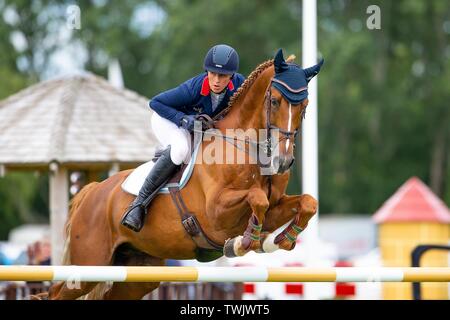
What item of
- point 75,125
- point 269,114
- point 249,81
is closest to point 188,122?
point 249,81

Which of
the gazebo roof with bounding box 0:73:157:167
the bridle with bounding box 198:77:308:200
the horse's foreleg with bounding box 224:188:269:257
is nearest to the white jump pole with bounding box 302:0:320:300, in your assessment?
the gazebo roof with bounding box 0:73:157:167

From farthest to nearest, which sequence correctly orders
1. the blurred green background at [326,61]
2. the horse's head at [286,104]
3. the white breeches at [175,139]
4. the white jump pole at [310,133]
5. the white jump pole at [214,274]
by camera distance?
1. the blurred green background at [326,61]
2. the white jump pole at [310,133]
3. the white breeches at [175,139]
4. the horse's head at [286,104]
5. the white jump pole at [214,274]

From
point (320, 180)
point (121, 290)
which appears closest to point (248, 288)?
point (121, 290)

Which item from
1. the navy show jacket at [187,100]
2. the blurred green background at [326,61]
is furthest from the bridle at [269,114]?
the blurred green background at [326,61]

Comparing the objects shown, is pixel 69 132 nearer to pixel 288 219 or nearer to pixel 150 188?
pixel 150 188

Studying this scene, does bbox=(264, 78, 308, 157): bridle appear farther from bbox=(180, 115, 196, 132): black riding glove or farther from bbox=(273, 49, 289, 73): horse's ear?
bbox=(180, 115, 196, 132): black riding glove

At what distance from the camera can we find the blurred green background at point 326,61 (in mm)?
30016

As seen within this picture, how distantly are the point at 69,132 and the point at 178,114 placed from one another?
429cm

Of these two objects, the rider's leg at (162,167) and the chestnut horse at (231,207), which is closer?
the chestnut horse at (231,207)

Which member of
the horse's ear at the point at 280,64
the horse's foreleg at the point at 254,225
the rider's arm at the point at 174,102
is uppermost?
the horse's ear at the point at 280,64

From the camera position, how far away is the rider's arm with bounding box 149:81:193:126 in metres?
6.22

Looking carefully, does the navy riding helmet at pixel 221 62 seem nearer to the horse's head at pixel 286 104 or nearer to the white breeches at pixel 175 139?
the horse's head at pixel 286 104
